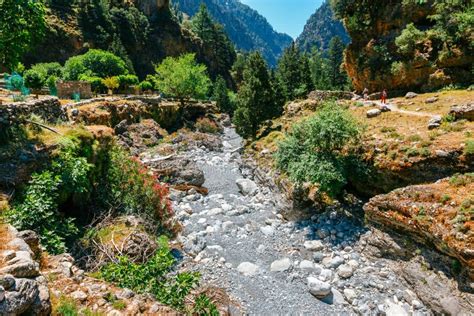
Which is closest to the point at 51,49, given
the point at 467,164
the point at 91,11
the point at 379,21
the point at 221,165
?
the point at 91,11

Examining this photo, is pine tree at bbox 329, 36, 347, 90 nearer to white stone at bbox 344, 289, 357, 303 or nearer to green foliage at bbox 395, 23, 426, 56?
green foliage at bbox 395, 23, 426, 56

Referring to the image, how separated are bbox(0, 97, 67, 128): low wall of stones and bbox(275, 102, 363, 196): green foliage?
13008 mm

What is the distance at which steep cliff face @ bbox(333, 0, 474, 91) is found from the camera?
25938 millimetres

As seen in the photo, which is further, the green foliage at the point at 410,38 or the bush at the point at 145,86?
the bush at the point at 145,86

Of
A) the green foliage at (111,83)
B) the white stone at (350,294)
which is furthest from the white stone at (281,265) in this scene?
the green foliage at (111,83)

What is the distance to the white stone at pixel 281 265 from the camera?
41.4 ft

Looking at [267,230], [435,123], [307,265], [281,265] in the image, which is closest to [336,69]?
[435,123]

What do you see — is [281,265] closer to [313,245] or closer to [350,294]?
[313,245]

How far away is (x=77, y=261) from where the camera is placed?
9.30 m

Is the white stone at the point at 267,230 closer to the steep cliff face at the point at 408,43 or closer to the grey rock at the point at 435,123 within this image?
the grey rock at the point at 435,123

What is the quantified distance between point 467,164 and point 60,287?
15717 mm

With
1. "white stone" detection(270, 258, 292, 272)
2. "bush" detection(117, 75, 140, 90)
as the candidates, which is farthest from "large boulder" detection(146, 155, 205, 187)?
"bush" detection(117, 75, 140, 90)

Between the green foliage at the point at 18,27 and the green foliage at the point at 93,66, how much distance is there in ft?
123

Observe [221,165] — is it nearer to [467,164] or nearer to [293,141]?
[293,141]
